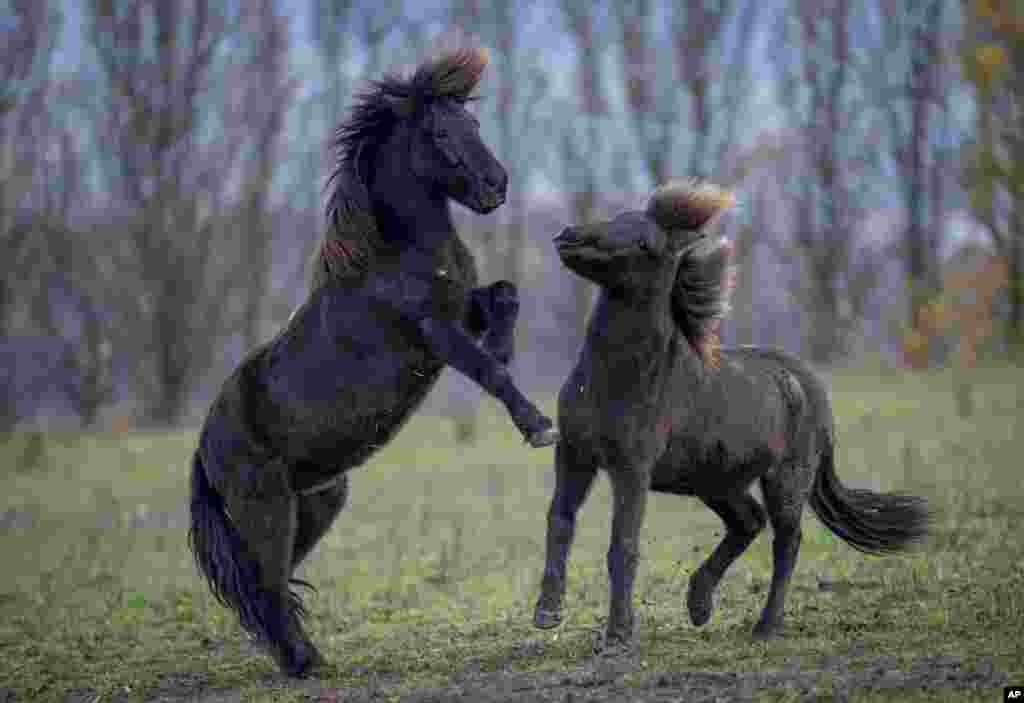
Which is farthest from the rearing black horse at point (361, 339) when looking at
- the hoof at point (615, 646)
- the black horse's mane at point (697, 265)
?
the hoof at point (615, 646)

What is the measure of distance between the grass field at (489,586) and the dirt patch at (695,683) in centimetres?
3

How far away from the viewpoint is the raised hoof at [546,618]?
18.9ft

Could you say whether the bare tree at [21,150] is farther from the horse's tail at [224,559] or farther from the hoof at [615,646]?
the hoof at [615,646]

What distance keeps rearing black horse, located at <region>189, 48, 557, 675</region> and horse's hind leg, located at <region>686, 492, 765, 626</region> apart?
1.41m

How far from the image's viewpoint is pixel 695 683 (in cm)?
520

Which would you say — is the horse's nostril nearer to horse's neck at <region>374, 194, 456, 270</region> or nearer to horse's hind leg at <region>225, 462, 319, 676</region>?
horse's neck at <region>374, 194, 456, 270</region>

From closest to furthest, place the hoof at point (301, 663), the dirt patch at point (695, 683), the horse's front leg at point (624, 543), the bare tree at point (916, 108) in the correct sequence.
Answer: the dirt patch at point (695, 683), the horse's front leg at point (624, 543), the hoof at point (301, 663), the bare tree at point (916, 108)

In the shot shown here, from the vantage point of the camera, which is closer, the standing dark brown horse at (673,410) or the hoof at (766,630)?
the standing dark brown horse at (673,410)

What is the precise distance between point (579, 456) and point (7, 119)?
22887mm

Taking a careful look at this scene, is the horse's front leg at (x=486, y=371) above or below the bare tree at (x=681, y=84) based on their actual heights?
below

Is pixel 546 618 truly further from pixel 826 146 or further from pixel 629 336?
pixel 826 146

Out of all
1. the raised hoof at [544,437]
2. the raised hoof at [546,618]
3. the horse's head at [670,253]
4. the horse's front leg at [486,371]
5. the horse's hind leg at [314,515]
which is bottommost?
the raised hoof at [546,618]

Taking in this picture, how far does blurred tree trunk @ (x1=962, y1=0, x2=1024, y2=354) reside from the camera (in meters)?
23.0

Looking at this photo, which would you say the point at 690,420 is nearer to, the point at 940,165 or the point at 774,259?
the point at 940,165
